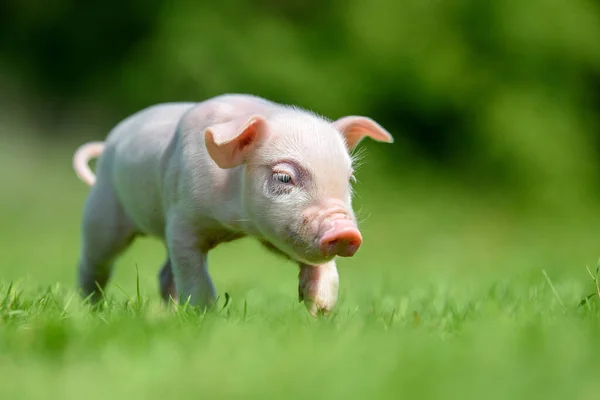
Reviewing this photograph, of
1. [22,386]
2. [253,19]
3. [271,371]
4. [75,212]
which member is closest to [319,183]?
[271,371]

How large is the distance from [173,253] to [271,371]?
154cm

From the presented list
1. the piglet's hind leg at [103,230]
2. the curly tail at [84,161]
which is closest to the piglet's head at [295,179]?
the piglet's hind leg at [103,230]

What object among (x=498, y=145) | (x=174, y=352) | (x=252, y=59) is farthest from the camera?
(x=252, y=59)

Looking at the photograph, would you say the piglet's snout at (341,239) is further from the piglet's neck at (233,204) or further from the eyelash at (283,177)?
the piglet's neck at (233,204)

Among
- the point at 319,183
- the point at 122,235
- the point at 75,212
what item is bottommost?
the point at 75,212

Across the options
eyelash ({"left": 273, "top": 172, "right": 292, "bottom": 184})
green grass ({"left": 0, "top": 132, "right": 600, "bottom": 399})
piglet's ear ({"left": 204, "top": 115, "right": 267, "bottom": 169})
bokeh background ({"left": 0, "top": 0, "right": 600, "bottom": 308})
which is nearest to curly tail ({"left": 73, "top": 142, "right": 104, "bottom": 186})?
green grass ({"left": 0, "top": 132, "right": 600, "bottom": 399})

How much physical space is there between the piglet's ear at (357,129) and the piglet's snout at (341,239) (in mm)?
753

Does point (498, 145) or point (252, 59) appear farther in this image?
point (252, 59)

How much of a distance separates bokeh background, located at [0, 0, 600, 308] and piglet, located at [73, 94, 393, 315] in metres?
6.62

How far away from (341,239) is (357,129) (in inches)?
34.4

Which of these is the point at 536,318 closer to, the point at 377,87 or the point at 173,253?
the point at 173,253

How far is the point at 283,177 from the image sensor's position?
345 centimetres

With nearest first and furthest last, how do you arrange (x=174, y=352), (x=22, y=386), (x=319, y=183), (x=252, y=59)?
1. (x=22, y=386)
2. (x=174, y=352)
3. (x=319, y=183)
4. (x=252, y=59)

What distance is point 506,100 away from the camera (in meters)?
13.3
